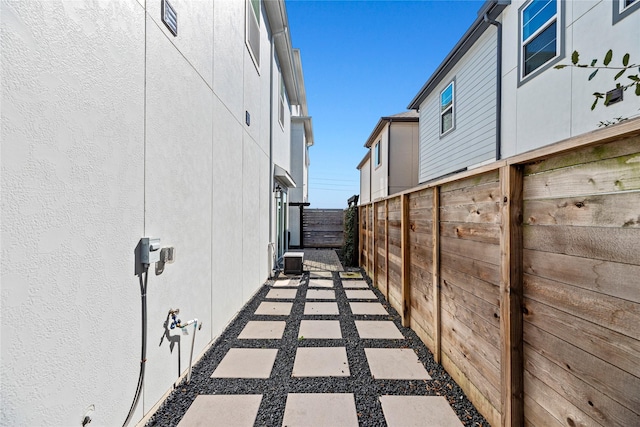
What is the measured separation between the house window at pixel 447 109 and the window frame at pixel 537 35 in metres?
2.42

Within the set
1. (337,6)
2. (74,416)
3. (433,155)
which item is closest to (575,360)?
(74,416)

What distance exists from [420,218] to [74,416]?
3602 millimetres

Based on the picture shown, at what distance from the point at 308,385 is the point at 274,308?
89.7 inches

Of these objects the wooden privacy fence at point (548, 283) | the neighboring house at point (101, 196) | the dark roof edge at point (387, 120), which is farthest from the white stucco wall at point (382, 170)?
the neighboring house at point (101, 196)

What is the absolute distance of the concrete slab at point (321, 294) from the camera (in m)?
5.48

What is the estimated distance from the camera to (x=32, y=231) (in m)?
1.27

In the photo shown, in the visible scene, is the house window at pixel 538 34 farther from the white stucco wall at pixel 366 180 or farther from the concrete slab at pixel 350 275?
the white stucco wall at pixel 366 180

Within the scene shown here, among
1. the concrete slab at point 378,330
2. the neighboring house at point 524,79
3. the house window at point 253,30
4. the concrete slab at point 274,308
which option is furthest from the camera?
the house window at point 253,30

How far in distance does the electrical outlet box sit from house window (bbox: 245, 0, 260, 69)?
14.1 feet

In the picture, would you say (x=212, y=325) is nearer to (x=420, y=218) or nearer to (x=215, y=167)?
(x=215, y=167)

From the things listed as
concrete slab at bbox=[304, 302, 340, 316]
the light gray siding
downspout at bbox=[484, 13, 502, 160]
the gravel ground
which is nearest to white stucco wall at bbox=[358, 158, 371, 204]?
the light gray siding

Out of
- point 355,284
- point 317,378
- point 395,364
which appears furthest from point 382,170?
point 317,378

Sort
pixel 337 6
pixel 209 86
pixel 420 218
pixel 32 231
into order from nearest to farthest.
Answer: pixel 32 231 → pixel 209 86 → pixel 420 218 → pixel 337 6

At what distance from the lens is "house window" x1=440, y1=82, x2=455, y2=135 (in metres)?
7.60
